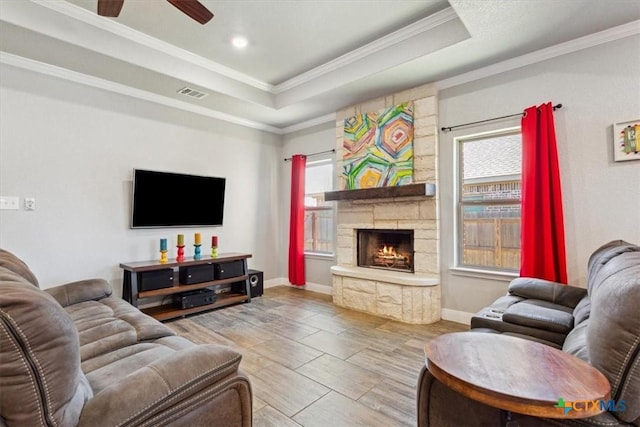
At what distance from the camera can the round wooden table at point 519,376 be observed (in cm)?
95

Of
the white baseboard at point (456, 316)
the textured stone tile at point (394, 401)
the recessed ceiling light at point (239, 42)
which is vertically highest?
the recessed ceiling light at point (239, 42)

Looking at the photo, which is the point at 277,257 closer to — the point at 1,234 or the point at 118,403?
the point at 1,234

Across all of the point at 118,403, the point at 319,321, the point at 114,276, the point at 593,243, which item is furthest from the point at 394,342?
the point at 114,276

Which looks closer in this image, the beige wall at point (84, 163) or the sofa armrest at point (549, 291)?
the sofa armrest at point (549, 291)

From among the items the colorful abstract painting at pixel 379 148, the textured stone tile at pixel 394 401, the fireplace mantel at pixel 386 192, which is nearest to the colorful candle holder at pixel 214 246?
the fireplace mantel at pixel 386 192

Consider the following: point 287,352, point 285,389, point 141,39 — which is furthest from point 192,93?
point 285,389

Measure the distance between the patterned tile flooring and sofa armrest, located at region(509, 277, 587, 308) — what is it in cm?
94

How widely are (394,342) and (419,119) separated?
101 inches

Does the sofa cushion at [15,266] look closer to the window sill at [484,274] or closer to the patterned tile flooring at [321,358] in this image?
the patterned tile flooring at [321,358]

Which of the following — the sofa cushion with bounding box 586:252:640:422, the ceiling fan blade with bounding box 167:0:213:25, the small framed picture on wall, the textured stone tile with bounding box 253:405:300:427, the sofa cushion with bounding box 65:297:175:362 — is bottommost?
the textured stone tile with bounding box 253:405:300:427

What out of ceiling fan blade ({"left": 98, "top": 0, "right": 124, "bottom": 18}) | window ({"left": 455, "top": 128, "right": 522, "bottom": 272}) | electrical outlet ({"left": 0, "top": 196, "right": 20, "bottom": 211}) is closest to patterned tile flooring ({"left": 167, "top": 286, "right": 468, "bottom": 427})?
window ({"left": 455, "top": 128, "right": 522, "bottom": 272})

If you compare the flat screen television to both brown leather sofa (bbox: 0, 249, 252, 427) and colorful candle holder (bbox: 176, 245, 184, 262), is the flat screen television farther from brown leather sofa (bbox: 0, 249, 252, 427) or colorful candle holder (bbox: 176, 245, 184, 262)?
brown leather sofa (bbox: 0, 249, 252, 427)

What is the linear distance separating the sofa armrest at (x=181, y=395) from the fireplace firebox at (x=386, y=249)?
3.05 meters

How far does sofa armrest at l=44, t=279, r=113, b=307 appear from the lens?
2.46 metres
